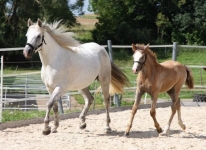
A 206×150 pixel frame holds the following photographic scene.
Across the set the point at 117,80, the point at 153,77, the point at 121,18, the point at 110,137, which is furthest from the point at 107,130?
the point at 121,18

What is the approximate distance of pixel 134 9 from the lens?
45438mm

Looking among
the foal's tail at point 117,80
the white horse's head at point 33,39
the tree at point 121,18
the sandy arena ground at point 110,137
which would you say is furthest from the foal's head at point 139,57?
the tree at point 121,18

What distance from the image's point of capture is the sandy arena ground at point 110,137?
5789 millimetres

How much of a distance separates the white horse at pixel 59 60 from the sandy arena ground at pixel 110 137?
29 cm

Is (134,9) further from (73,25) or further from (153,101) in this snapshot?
(153,101)

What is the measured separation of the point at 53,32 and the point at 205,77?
14846 mm

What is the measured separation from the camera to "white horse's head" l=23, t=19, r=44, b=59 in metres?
6.26

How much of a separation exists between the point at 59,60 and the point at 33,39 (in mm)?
534

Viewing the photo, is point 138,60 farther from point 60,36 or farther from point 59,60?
point 60,36

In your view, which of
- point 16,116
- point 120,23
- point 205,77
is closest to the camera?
point 16,116

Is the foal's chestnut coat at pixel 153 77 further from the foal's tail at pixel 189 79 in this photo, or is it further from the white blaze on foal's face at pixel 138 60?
the foal's tail at pixel 189 79

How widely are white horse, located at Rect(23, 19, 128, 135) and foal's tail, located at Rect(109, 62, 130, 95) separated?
1.87ft

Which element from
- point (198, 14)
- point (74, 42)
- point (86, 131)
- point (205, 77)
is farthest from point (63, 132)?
point (198, 14)

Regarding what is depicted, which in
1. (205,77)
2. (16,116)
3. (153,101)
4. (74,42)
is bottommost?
(205,77)
